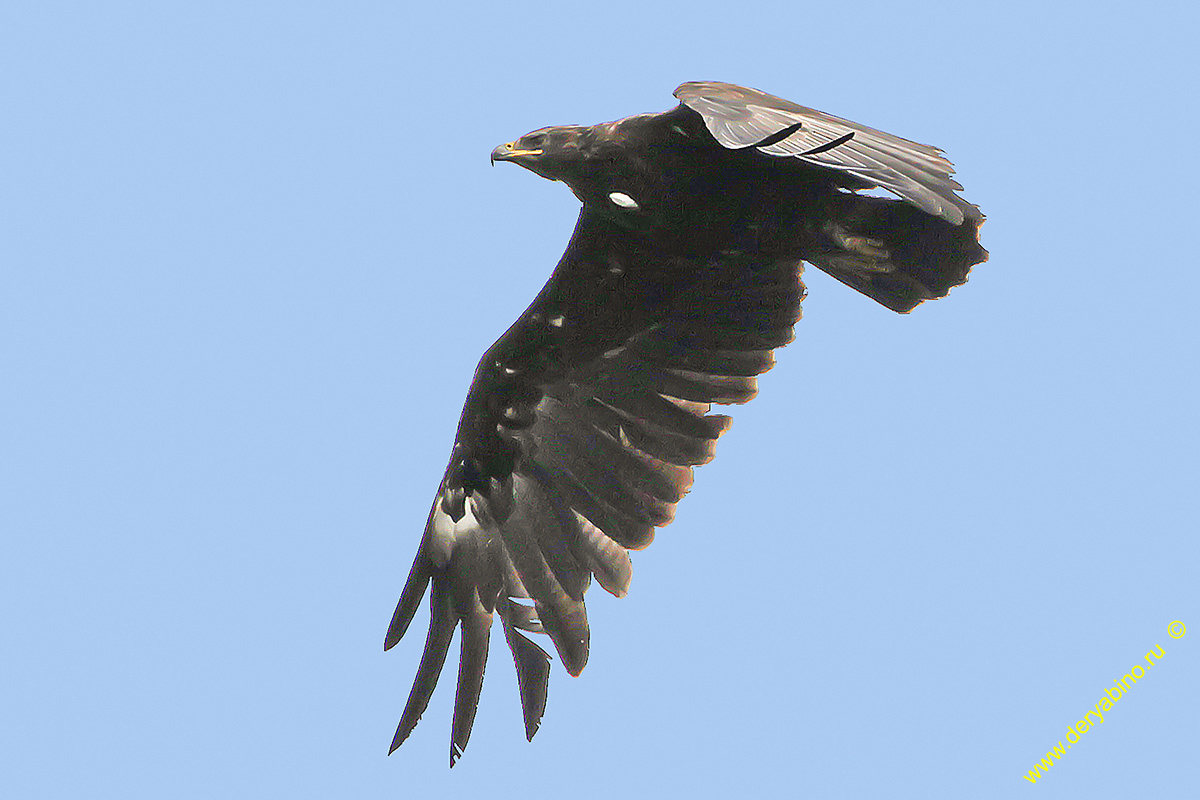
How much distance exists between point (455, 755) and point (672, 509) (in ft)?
4.33

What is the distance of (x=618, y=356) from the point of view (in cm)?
685

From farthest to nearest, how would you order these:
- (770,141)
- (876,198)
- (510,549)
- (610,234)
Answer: (510,549)
(610,234)
(876,198)
(770,141)

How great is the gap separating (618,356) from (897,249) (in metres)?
1.33

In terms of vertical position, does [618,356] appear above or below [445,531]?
above

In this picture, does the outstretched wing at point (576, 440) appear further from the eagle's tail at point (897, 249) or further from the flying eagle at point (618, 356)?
the eagle's tail at point (897, 249)

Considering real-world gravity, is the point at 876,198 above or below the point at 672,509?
above

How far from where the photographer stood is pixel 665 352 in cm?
681

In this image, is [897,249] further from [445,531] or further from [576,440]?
Answer: [445,531]

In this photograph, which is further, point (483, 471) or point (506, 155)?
point (483, 471)

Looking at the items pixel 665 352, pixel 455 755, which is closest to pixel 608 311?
pixel 665 352

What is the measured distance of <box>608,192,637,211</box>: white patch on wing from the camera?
6014mm

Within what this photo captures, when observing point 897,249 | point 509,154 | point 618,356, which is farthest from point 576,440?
point 897,249

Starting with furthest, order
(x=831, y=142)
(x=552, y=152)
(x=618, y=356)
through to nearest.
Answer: (x=618, y=356) → (x=552, y=152) → (x=831, y=142)

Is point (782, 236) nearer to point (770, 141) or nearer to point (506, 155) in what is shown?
point (506, 155)
